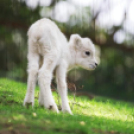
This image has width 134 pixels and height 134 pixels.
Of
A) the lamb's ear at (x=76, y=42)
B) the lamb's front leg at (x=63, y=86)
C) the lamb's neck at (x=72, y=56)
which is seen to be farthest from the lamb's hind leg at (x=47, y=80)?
the lamb's ear at (x=76, y=42)

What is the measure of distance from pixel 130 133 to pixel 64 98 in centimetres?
171

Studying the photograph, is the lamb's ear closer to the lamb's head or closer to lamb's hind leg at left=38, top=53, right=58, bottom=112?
the lamb's head

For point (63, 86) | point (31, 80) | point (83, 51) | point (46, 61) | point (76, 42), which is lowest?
point (63, 86)

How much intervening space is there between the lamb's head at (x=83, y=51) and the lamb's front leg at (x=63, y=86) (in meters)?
0.79

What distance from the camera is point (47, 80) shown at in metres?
6.06

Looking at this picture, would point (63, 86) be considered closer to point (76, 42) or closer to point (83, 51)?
point (83, 51)

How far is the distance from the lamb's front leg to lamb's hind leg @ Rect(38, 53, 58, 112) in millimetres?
342

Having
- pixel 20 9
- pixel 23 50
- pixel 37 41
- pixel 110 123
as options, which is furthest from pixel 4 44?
pixel 110 123

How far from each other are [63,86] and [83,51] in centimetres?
128

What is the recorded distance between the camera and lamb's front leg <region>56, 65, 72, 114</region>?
6.31m

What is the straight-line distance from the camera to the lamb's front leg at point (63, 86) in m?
6.31

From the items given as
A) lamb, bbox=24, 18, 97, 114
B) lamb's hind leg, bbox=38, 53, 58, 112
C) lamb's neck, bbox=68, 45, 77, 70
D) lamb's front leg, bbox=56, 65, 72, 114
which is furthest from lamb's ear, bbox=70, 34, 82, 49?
lamb's hind leg, bbox=38, 53, 58, 112

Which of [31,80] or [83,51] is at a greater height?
[83,51]

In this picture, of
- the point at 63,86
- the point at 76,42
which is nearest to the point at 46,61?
the point at 63,86
